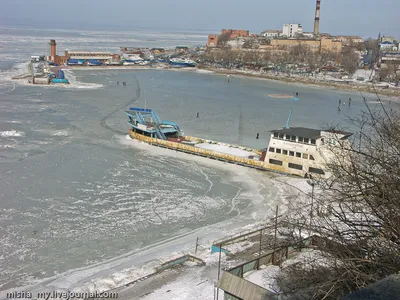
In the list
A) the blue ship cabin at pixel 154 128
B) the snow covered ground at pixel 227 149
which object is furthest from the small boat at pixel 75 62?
the snow covered ground at pixel 227 149

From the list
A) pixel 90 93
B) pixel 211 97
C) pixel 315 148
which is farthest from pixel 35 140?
pixel 211 97

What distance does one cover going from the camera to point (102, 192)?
7.33 meters

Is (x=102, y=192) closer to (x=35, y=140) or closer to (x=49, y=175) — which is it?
(x=49, y=175)

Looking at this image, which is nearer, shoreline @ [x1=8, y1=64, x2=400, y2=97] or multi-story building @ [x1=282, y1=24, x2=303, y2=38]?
shoreline @ [x1=8, y1=64, x2=400, y2=97]

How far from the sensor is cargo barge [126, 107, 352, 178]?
8.88 metres

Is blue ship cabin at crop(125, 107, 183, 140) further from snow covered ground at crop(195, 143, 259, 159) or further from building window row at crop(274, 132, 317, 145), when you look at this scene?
building window row at crop(274, 132, 317, 145)

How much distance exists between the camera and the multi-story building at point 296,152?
8891mm

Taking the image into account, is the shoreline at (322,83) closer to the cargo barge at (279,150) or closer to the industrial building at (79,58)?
the industrial building at (79,58)

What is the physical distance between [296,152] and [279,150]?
360 millimetres

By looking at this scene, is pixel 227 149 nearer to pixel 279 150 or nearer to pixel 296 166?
pixel 279 150

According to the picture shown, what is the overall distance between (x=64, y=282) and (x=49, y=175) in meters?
3.74

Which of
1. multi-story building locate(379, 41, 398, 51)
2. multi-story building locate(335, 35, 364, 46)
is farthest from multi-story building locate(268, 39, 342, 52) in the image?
multi-story building locate(335, 35, 364, 46)

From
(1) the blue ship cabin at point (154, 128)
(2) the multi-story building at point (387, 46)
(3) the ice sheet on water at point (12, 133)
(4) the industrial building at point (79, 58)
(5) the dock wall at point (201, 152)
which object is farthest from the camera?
(2) the multi-story building at point (387, 46)

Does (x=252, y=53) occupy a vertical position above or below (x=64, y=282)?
above
